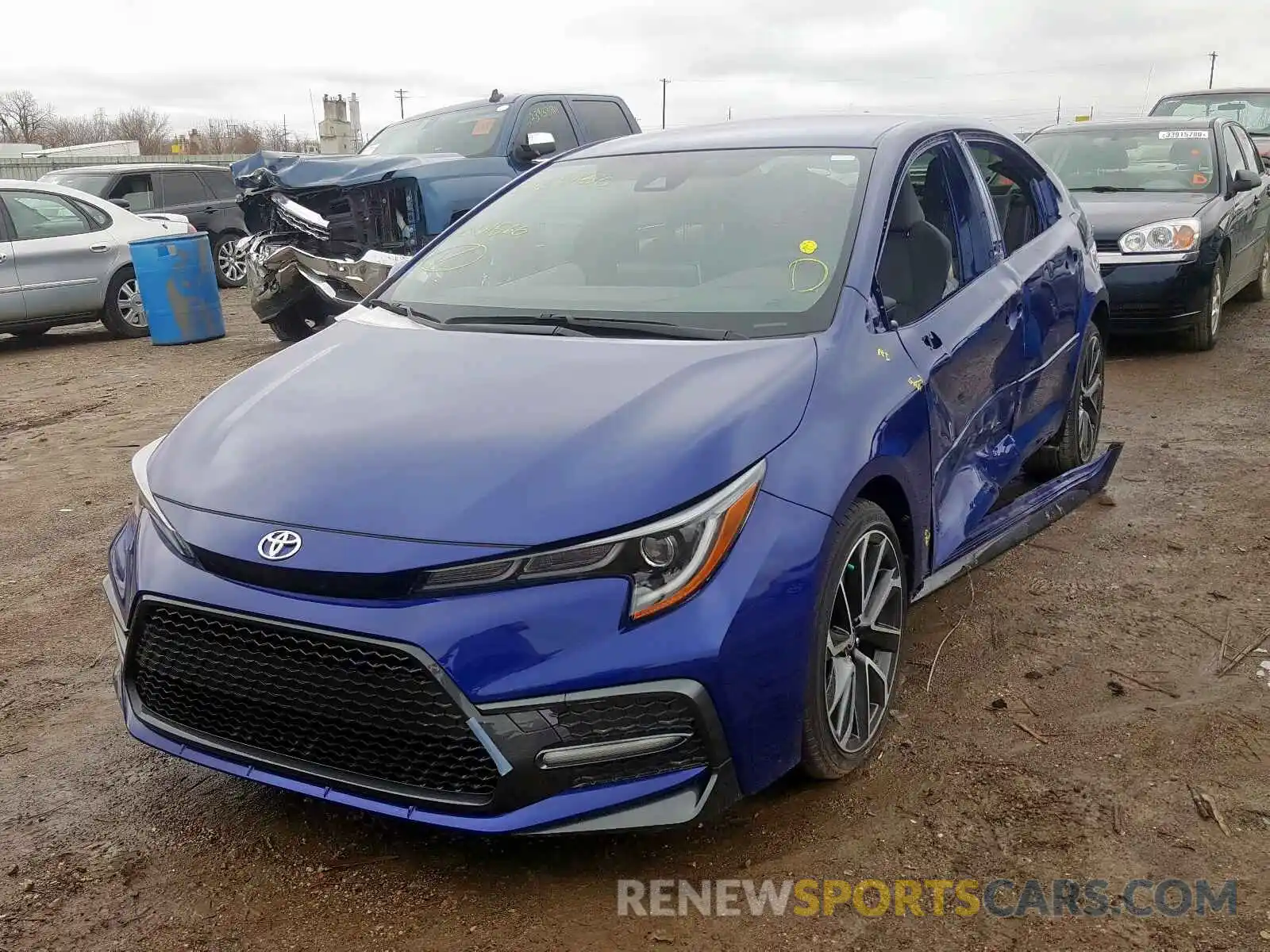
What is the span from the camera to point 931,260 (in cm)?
334

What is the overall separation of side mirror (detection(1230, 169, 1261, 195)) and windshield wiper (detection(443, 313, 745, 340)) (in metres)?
6.78

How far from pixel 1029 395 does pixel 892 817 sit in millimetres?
1974

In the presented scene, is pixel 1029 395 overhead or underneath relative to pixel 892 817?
overhead

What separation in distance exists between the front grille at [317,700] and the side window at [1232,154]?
26.8ft

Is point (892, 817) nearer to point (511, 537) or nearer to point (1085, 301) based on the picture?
point (511, 537)

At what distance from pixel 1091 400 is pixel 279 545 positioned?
156 inches

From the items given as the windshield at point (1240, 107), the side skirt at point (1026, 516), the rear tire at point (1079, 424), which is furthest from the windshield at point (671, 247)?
the windshield at point (1240, 107)

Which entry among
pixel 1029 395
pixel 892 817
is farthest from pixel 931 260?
pixel 892 817

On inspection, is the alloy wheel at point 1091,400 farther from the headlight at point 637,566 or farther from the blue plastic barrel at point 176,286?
the blue plastic barrel at point 176,286

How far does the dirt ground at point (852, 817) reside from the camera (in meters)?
2.33

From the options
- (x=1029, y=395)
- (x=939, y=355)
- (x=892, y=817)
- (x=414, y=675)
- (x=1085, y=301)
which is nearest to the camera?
(x=414, y=675)

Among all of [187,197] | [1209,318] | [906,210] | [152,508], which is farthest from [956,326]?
[187,197]

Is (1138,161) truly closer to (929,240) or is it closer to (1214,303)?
(1214,303)

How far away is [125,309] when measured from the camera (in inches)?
444
